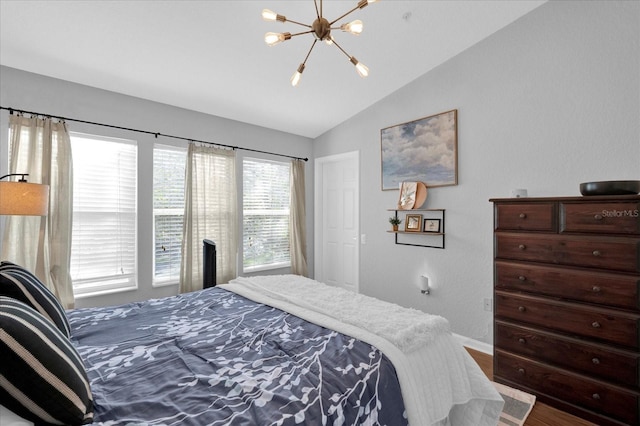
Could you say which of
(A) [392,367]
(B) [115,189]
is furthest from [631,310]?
(B) [115,189]

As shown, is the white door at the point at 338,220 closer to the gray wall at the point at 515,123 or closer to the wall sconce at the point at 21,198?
the gray wall at the point at 515,123

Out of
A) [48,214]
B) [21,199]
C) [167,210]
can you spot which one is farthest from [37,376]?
[167,210]

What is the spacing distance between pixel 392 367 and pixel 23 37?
11.3 feet

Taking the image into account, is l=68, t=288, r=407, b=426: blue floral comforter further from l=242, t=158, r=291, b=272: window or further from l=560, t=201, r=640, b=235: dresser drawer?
l=242, t=158, r=291, b=272: window

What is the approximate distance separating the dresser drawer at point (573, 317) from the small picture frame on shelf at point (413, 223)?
121 cm

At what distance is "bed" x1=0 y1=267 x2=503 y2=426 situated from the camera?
1.08 m

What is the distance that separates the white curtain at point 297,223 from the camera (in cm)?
461

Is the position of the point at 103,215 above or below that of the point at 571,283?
above

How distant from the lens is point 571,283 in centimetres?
207

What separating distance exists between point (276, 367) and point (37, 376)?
781 mm
